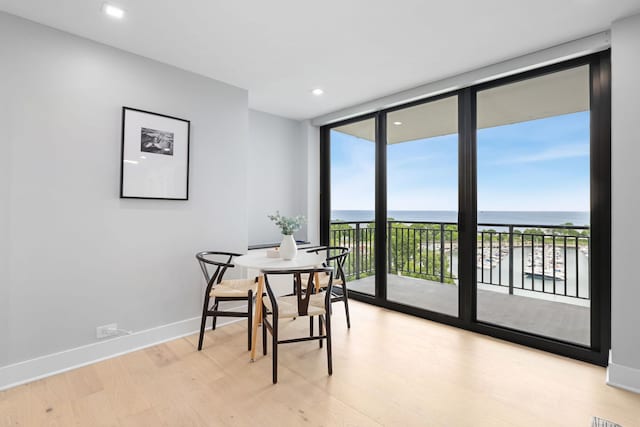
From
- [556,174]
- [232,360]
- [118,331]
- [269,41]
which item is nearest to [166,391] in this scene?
[232,360]

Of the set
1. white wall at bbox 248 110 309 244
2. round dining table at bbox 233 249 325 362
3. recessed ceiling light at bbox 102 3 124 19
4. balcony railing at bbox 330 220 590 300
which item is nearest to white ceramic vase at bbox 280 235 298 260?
round dining table at bbox 233 249 325 362

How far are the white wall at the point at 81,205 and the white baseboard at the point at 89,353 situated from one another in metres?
0.05

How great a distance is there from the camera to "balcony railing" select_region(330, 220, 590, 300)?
11.8 feet

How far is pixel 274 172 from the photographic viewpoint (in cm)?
430

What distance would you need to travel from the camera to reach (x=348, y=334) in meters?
2.89

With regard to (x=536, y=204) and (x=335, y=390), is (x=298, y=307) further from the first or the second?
(x=536, y=204)

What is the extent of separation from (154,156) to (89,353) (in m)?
1.70

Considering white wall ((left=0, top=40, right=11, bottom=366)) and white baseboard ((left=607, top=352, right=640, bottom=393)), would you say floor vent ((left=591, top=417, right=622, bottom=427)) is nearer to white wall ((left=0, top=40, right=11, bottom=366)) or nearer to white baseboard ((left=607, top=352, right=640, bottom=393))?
white baseboard ((left=607, top=352, right=640, bottom=393))

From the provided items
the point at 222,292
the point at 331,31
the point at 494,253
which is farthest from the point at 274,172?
the point at 494,253

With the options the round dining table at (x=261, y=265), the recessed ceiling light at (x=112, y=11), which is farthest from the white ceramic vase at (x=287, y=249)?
the recessed ceiling light at (x=112, y=11)

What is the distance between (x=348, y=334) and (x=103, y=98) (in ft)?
9.85

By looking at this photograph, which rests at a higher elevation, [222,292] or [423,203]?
[423,203]

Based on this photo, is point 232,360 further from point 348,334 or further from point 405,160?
point 405,160

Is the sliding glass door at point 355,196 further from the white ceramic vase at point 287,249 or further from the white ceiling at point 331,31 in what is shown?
the white ceramic vase at point 287,249
